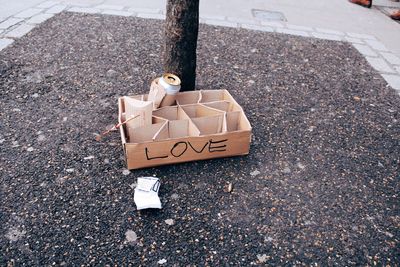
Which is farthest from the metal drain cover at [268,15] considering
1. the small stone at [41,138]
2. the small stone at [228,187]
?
the small stone at [41,138]

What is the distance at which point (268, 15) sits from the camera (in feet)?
19.7

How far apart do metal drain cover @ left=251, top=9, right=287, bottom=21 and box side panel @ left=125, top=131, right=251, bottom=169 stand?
12.8 ft

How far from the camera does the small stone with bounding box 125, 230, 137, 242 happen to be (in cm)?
199

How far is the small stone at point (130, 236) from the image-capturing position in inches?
78.2

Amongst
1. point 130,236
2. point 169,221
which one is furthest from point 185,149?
point 130,236

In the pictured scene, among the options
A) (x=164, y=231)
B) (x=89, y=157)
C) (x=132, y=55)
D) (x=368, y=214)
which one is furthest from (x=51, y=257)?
(x=132, y=55)

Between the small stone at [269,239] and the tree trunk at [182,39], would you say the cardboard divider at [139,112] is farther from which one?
the small stone at [269,239]

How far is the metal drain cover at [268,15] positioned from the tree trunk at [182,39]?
330cm

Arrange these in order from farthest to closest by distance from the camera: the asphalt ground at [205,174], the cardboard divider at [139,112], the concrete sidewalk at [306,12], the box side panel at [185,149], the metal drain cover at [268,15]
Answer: the metal drain cover at [268,15] < the concrete sidewalk at [306,12] < the cardboard divider at [139,112] < the box side panel at [185,149] < the asphalt ground at [205,174]

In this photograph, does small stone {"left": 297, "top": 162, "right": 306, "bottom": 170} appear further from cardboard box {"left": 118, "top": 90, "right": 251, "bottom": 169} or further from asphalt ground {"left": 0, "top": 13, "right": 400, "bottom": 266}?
cardboard box {"left": 118, "top": 90, "right": 251, "bottom": 169}

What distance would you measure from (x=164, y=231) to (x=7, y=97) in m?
2.10

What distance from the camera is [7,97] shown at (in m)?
3.16

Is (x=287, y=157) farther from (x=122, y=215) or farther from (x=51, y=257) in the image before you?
(x=51, y=257)

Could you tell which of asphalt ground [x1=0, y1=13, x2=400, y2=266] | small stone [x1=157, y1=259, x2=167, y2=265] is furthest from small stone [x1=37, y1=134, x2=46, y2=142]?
small stone [x1=157, y1=259, x2=167, y2=265]
